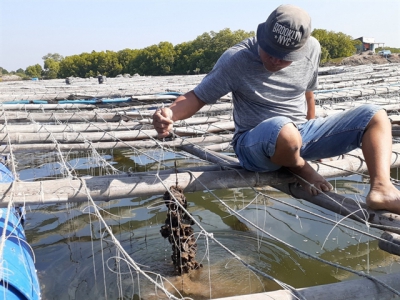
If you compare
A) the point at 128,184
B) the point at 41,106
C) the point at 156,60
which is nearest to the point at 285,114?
the point at 128,184

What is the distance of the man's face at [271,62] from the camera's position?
2.32m

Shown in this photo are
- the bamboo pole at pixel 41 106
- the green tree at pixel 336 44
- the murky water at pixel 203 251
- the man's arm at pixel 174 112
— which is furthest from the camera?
the green tree at pixel 336 44

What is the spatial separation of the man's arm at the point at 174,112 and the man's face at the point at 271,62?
44 centimetres

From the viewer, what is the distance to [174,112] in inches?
93.8

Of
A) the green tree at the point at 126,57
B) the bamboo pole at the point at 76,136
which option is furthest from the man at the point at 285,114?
the green tree at the point at 126,57

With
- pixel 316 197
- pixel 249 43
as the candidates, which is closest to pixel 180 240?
pixel 316 197

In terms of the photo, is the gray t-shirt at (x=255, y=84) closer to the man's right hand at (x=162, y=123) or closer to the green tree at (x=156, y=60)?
the man's right hand at (x=162, y=123)

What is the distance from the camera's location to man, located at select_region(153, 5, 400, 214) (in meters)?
2.13

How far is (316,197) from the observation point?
2.31m

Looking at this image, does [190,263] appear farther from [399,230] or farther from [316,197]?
[399,230]

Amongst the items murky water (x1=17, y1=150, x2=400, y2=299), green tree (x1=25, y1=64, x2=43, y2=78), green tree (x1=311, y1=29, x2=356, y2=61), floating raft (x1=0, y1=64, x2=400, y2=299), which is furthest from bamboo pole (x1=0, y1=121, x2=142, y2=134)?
green tree (x1=25, y1=64, x2=43, y2=78)

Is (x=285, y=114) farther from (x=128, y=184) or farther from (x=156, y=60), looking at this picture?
(x=156, y=60)

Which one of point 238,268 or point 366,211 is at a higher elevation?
point 366,211

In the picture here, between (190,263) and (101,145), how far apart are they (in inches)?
67.3
